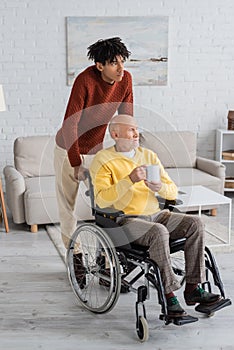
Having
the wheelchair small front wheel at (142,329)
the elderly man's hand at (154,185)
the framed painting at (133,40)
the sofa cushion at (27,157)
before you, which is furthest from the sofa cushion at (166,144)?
the framed painting at (133,40)

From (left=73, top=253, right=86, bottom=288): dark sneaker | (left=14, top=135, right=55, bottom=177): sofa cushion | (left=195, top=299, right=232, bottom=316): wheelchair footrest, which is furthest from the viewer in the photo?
(left=14, top=135, right=55, bottom=177): sofa cushion

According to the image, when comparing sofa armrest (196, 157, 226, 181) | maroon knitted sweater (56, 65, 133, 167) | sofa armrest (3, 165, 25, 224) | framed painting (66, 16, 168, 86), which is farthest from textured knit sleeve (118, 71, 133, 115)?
framed painting (66, 16, 168, 86)

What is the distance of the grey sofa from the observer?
3.15 m

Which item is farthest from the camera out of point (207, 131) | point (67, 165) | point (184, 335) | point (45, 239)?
point (207, 131)

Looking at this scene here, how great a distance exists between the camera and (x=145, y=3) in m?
5.33

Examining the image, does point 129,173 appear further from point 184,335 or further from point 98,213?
point 184,335

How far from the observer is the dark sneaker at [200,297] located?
270 cm

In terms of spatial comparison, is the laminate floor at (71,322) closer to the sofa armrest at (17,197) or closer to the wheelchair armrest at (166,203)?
the wheelchair armrest at (166,203)

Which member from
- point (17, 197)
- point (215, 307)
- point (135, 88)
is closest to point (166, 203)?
point (215, 307)

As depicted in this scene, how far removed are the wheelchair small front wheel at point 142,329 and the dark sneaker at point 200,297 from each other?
26 cm

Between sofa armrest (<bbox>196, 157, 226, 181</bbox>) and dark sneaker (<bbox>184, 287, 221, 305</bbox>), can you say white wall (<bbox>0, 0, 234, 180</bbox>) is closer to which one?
sofa armrest (<bbox>196, 157, 226, 181</bbox>)

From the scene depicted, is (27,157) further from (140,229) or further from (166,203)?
(140,229)

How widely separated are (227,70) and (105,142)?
9.96 ft

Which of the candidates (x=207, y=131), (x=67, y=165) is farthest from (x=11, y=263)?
(x=207, y=131)
